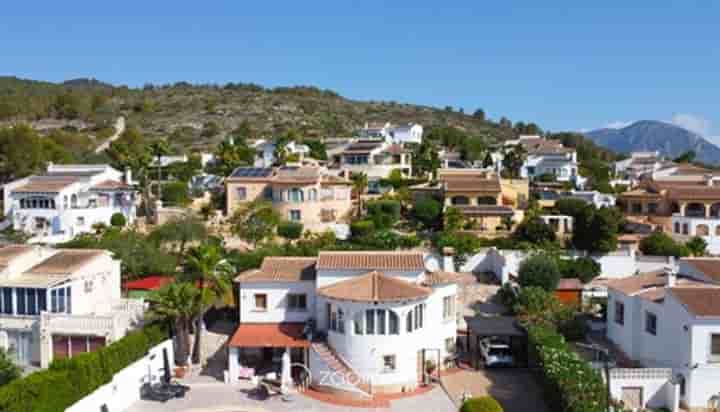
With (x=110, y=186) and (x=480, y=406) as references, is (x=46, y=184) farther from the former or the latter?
(x=480, y=406)

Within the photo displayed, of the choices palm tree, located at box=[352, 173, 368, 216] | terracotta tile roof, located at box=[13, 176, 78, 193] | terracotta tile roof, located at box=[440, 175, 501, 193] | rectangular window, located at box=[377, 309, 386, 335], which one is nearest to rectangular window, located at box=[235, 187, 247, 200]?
palm tree, located at box=[352, 173, 368, 216]

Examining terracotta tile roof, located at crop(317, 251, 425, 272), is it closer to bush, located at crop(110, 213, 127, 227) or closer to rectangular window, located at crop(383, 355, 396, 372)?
rectangular window, located at crop(383, 355, 396, 372)

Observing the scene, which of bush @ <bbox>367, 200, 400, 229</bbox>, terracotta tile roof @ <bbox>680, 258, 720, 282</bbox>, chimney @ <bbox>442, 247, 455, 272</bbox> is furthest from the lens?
bush @ <bbox>367, 200, 400, 229</bbox>

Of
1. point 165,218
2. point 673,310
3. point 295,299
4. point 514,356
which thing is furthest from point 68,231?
point 673,310

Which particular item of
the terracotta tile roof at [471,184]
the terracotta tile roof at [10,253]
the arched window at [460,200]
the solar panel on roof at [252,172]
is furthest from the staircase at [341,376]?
the solar panel on roof at [252,172]

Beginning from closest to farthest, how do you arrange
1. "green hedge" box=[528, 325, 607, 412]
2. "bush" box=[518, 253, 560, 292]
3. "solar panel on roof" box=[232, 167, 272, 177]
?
1. "green hedge" box=[528, 325, 607, 412]
2. "bush" box=[518, 253, 560, 292]
3. "solar panel on roof" box=[232, 167, 272, 177]

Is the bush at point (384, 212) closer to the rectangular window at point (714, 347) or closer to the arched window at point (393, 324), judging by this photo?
the arched window at point (393, 324)

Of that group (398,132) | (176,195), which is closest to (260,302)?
(176,195)
